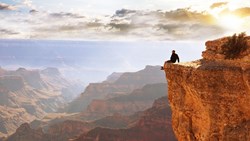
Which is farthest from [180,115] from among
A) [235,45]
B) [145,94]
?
[145,94]

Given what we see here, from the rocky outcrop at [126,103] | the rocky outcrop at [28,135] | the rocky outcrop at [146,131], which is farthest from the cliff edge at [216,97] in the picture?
the rocky outcrop at [126,103]

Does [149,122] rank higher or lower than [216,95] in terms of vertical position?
lower

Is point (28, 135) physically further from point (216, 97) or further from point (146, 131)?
point (216, 97)

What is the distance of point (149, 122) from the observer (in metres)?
81.2

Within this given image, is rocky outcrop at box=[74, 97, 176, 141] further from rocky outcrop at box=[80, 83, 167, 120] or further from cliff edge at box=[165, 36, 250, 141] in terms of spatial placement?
cliff edge at box=[165, 36, 250, 141]

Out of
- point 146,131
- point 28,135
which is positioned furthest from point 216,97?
point 28,135

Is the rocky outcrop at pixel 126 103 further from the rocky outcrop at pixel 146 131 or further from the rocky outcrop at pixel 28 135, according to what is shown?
Answer: the rocky outcrop at pixel 146 131

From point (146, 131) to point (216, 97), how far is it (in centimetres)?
6544

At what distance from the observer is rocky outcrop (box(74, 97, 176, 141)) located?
75.5m

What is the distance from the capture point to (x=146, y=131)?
79625mm

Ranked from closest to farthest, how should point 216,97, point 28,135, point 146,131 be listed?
point 216,97 < point 146,131 < point 28,135

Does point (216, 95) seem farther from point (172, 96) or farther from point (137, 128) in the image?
point (137, 128)

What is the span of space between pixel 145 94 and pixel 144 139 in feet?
216

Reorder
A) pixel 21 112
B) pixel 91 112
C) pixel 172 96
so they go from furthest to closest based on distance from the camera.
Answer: pixel 21 112, pixel 91 112, pixel 172 96
